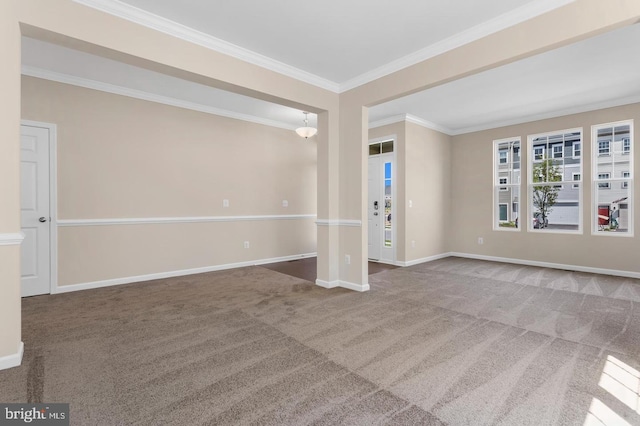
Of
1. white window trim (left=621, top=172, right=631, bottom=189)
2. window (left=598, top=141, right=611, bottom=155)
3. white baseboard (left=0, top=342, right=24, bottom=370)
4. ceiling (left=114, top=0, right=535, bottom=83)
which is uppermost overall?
ceiling (left=114, top=0, right=535, bottom=83)

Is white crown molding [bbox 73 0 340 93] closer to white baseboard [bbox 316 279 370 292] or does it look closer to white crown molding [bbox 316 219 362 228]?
white crown molding [bbox 316 219 362 228]

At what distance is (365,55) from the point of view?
3447mm

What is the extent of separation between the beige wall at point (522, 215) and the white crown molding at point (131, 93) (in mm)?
4252

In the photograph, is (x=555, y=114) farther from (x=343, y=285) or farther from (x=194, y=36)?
(x=194, y=36)

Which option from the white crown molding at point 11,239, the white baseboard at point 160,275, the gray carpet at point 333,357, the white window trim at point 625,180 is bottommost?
the gray carpet at point 333,357

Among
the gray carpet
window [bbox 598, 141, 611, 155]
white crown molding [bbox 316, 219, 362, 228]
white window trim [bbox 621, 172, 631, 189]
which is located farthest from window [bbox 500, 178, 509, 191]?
white crown molding [bbox 316, 219, 362, 228]

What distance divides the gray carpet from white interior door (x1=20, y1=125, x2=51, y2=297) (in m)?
0.35

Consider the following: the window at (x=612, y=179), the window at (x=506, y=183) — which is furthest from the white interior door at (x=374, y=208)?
the window at (x=612, y=179)

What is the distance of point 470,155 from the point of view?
6.59m

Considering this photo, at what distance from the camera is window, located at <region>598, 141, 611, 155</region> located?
506 cm

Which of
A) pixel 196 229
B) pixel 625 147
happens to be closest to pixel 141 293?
pixel 196 229

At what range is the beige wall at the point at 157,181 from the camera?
402 centimetres

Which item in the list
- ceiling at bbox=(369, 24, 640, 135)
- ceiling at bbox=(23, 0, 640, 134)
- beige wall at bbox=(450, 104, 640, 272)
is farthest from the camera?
beige wall at bbox=(450, 104, 640, 272)

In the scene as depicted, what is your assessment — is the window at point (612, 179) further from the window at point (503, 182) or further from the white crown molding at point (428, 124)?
the white crown molding at point (428, 124)
